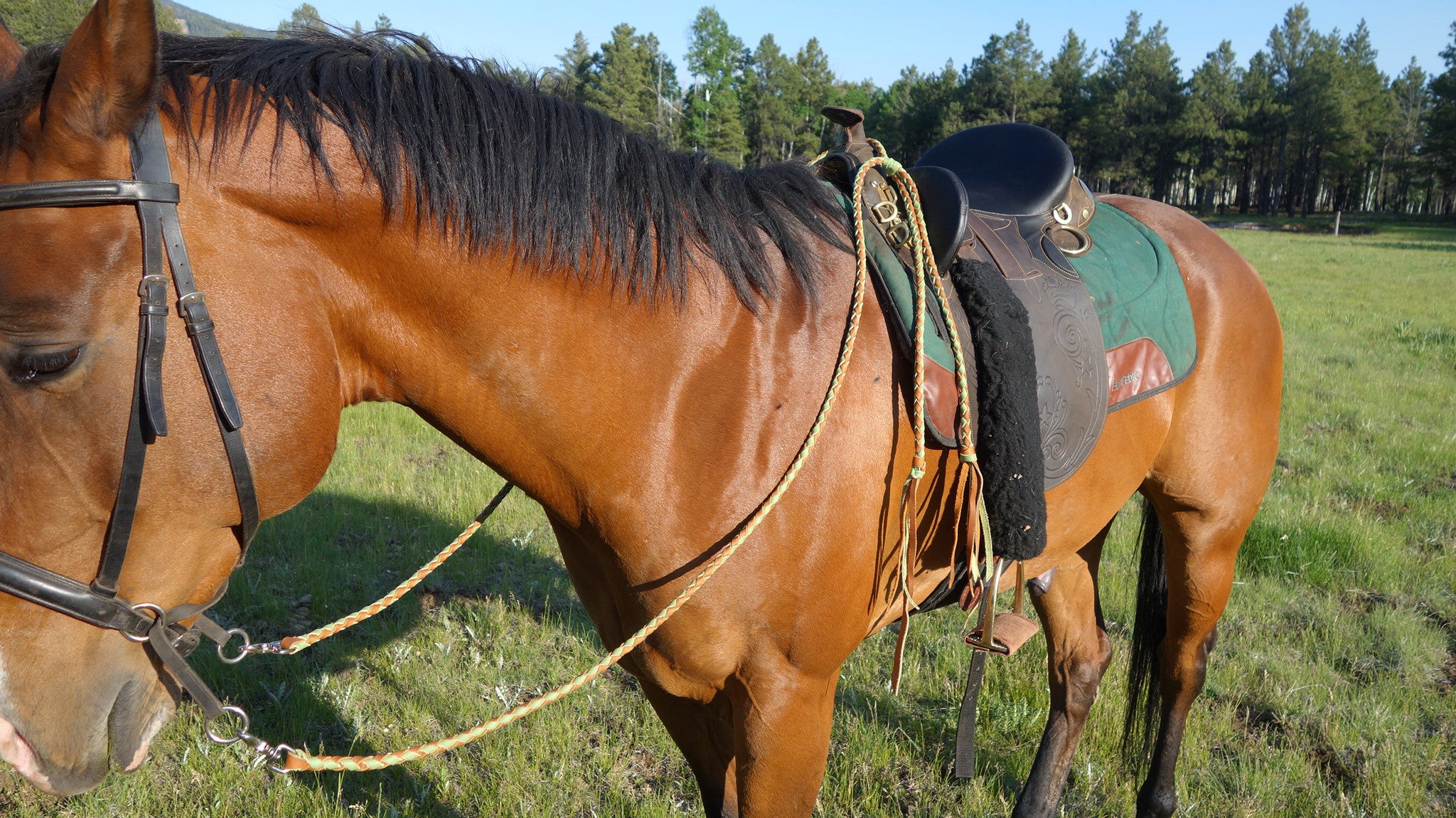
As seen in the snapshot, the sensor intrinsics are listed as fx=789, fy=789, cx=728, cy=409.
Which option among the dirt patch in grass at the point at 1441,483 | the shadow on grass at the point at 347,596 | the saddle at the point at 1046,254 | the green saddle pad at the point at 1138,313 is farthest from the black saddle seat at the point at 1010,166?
the dirt patch in grass at the point at 1441,483

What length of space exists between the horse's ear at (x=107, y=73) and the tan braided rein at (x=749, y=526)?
87cm

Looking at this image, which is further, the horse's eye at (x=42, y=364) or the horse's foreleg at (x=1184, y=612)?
the horse's foreleg at (x=1184, y=612)

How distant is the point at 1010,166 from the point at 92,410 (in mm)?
2291

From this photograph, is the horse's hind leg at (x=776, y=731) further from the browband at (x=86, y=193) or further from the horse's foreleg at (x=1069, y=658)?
the horse's foreleg at (x=1069, y=658)

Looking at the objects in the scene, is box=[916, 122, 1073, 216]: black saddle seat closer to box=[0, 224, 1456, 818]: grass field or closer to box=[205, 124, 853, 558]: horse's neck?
box=[205, 124, 853, 558]: horse's neck

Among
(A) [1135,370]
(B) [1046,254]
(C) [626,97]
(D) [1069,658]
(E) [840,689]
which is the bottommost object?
(E) [840,689]

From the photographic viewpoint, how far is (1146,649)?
2891 millimetres

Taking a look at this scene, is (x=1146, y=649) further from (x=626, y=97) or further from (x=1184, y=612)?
(x=626, y=97)

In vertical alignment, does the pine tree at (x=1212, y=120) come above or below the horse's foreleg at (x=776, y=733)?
above

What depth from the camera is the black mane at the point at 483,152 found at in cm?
121

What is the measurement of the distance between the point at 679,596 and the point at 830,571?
0.32 meters

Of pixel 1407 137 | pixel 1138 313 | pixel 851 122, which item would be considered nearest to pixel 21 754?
pixel 851 122

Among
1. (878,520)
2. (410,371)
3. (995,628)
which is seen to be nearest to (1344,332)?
(995,628)

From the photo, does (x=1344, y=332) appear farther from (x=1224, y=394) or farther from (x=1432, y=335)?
(x=1224, y=394)
